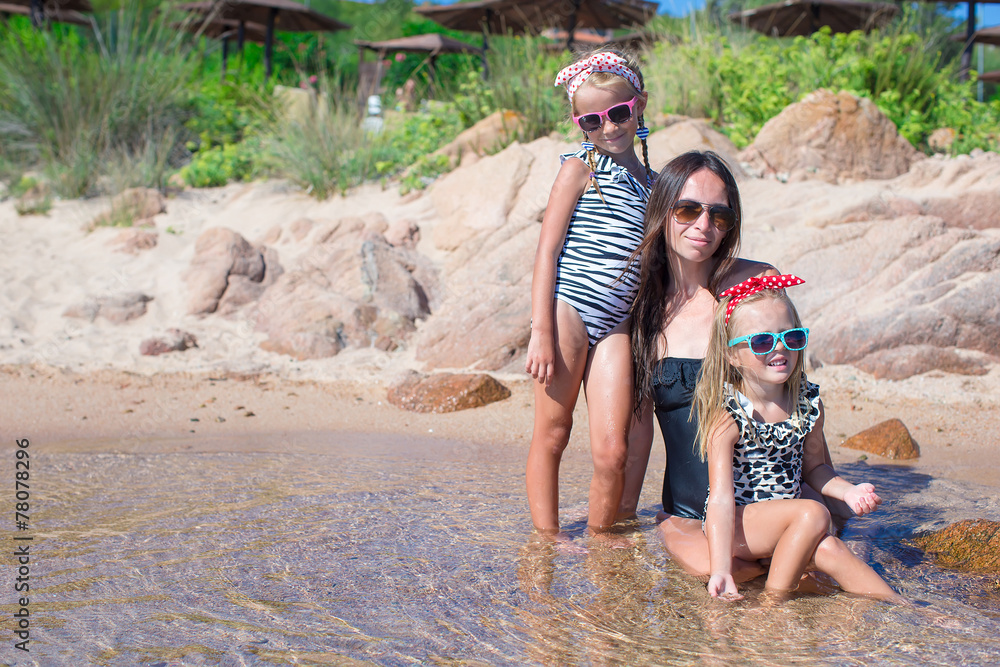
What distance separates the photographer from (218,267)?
288 inches

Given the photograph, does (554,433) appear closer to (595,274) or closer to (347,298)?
(595,274)

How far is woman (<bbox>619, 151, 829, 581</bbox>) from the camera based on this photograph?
9.44ft

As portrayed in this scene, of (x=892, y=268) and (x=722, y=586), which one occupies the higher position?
(x=892, y=268)

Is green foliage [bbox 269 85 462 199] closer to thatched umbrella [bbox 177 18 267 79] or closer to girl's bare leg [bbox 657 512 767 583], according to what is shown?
thatched umbrella [bbox 177 18 267 79]

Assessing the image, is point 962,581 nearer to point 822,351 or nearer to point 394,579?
Answer: point 394,579

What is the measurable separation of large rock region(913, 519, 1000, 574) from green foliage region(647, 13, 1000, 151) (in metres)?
5.75

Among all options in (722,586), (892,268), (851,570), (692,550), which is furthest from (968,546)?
(892,268)

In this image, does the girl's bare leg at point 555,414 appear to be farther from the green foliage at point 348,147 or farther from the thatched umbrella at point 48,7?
the thatched umbrella at point 48,7

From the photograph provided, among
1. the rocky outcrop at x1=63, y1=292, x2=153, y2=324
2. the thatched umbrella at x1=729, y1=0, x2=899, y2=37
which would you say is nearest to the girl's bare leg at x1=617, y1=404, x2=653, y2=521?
the rocky outcrop at x1=63, y1=292, x2=153, y2=324

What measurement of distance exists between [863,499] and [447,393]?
3195 millimetres

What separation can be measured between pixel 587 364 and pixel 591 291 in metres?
0.29

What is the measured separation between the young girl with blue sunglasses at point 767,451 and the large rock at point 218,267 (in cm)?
538

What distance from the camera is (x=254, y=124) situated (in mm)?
10211

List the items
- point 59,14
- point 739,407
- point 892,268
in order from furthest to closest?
1. point 59,14
2. point 892,268
3. point 739,407
